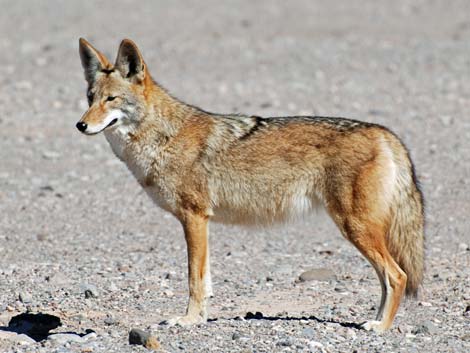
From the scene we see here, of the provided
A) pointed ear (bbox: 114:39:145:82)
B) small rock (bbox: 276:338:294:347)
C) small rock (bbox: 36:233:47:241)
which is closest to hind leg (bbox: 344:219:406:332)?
small rock (bbox: 276:338:294:347)

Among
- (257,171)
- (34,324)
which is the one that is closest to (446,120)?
(257,171)

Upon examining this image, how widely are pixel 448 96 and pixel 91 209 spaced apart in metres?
8.45

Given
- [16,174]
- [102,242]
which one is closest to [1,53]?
[16,174]

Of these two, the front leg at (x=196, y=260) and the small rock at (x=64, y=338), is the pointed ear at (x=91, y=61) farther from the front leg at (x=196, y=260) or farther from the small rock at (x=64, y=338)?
the small rock at (x=64, y=338)

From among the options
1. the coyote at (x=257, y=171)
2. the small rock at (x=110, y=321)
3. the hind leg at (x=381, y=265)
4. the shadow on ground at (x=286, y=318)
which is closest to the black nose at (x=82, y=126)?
the coyote at (x=257, y=171)

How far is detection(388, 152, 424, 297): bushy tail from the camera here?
A: 7.69m

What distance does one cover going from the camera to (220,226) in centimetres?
1121

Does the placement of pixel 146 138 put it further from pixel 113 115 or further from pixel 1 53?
pixel 1 53

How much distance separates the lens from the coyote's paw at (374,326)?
24.5 feet

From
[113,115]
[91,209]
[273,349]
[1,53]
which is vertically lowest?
[273,349]

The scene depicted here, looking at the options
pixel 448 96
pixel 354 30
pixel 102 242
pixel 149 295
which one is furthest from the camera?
pixel 354 30

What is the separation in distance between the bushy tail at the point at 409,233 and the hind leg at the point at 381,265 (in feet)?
0.71

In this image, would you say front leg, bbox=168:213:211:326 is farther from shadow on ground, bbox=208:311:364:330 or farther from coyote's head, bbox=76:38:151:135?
coyote's head, bbox=76:38:151:135

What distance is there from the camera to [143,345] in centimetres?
696
